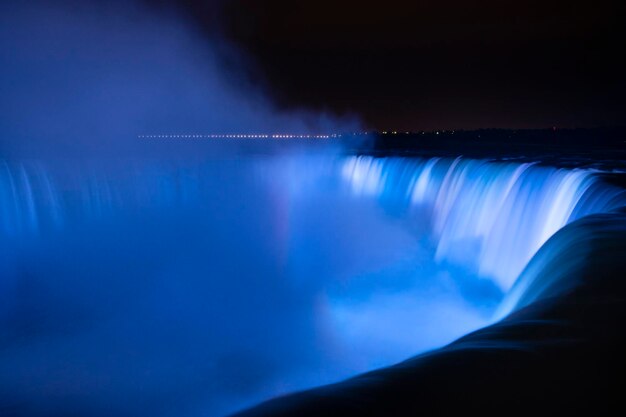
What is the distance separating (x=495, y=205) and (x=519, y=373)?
7893mm

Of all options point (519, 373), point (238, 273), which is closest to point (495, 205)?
point (238, 273)

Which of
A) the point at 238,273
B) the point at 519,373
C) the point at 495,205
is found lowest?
the point at 238,273

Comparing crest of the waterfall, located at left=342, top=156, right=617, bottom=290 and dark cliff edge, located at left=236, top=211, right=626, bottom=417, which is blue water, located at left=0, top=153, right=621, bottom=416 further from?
dark cliff edge, located at left=236, top=211, right=626, bottom=417

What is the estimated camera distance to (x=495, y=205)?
9.90 metres

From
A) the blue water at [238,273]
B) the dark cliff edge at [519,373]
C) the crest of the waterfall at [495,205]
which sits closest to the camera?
the dark cliff edge at [519,373]

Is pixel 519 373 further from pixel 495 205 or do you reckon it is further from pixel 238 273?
pixel 238 273

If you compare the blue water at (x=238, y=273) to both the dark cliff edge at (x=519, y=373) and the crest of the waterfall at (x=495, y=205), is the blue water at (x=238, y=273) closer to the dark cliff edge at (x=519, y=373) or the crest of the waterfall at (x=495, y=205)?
the crest of the waterfall at (x=495, y=205)

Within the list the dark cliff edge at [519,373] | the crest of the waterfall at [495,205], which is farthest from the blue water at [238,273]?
the dark cliff edge at [519,373]

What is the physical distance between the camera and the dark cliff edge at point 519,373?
227cm

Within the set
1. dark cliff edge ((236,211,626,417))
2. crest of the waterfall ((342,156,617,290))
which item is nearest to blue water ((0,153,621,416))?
crest of the waterfall ((342,156,617,290))

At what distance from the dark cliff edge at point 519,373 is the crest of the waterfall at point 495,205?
146 inches

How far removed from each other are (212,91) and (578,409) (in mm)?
27936

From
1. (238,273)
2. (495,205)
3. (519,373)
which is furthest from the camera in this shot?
(238,273)

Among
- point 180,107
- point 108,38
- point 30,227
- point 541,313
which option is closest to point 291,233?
point 30,227
